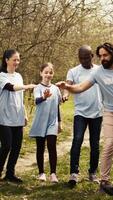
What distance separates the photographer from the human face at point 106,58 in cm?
743

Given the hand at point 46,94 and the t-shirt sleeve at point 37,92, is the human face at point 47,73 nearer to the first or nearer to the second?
the t-shirt sleeve at point 37,92

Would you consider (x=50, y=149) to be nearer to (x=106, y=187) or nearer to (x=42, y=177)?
(x=42, y=177)

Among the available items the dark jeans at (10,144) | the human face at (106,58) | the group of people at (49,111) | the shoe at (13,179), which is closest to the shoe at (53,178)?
the group of people at (49,111)

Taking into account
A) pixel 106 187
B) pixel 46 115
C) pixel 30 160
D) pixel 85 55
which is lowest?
pixel 30 160

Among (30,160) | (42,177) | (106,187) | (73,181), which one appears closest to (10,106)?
(42,177)

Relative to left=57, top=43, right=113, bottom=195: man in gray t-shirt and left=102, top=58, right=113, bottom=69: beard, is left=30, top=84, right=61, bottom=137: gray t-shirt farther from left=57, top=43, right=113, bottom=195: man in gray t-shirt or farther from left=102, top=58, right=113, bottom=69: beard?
left=102, top=58, right=113, bottom=69: beard

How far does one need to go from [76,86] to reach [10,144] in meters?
1.35

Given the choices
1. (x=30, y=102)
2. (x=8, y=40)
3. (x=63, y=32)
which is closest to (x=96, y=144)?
(x=8, y=40)

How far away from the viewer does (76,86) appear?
774 centimetres

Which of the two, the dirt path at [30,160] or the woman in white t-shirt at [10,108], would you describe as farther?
the dirt path at [30,160]

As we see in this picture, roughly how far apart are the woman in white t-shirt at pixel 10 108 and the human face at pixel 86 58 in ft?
3.19

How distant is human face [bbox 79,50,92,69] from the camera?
317 inches

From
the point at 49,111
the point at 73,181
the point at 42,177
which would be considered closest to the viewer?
the point at 73,181

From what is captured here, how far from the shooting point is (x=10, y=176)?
8.38 meters
